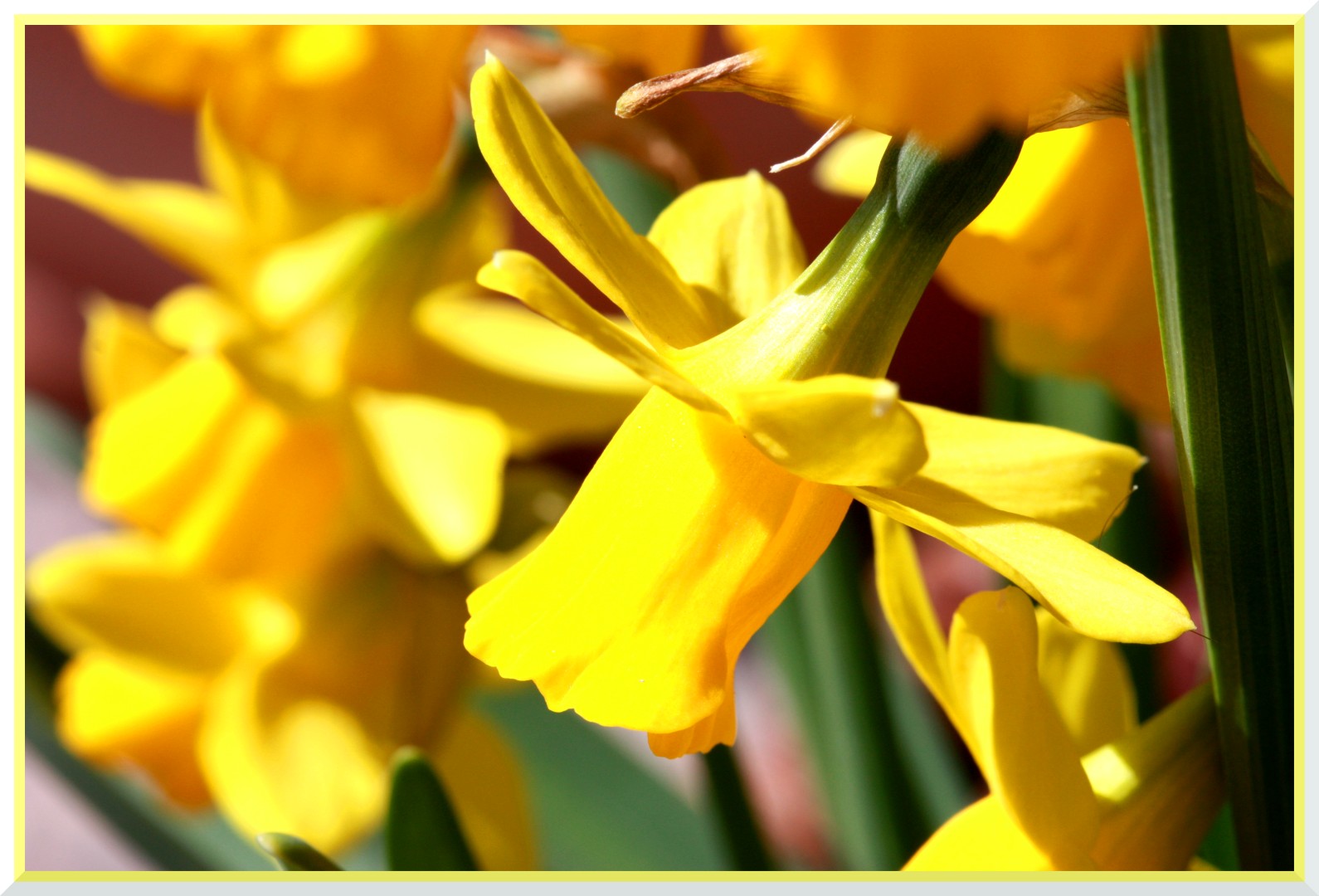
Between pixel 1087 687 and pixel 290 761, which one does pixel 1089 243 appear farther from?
pixel 290 761

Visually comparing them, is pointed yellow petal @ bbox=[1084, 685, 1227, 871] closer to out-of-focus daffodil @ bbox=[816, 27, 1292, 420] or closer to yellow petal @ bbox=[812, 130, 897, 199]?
out-of-focus daffodil @ bbox=[816, 27, 1292, 420]

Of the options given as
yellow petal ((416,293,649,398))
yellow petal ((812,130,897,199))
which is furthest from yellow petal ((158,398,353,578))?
yellow petal ((812,130,897,199))

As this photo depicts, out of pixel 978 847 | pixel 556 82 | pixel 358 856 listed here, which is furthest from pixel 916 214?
pixel 358 856

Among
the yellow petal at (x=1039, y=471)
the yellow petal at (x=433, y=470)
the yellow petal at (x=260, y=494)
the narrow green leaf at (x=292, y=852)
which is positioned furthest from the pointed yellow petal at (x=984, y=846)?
Result: the yellow petal at (x=260, y=494)

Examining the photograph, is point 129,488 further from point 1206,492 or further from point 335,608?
point 1206,492

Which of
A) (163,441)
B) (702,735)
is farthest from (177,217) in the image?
(702,735)
